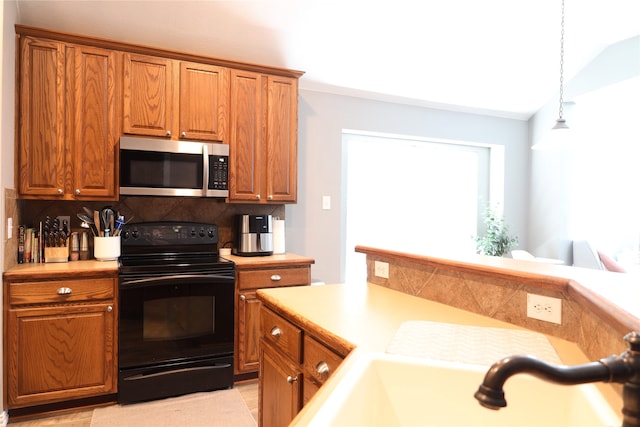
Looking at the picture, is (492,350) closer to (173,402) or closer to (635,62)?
(173,402)

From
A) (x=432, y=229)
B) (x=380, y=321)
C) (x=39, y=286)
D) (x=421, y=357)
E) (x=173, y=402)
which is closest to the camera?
(x=421, y=357)

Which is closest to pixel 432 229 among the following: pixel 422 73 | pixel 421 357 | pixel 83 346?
pixel 422 73

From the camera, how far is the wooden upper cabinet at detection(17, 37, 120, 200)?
259 centimetres

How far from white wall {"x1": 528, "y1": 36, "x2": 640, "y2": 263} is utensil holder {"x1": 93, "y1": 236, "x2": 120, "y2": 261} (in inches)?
170

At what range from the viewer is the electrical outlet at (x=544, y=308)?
125 centimetres

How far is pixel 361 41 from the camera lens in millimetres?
3434

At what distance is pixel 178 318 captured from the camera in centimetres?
271

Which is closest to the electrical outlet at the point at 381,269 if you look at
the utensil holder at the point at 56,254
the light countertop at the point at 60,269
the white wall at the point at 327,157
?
the light countertop at the point at 60,269

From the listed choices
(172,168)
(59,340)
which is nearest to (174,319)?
(59,340)

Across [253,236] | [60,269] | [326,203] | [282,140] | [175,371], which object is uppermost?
[282,140]

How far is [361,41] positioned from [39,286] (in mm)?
2814

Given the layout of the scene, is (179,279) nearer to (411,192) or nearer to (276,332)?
(276,332)

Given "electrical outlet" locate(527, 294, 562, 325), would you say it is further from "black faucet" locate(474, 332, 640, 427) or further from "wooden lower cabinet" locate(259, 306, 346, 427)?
"black faucet" locate(474, 332, 640, 427)

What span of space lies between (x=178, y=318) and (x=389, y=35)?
2.64 meters
